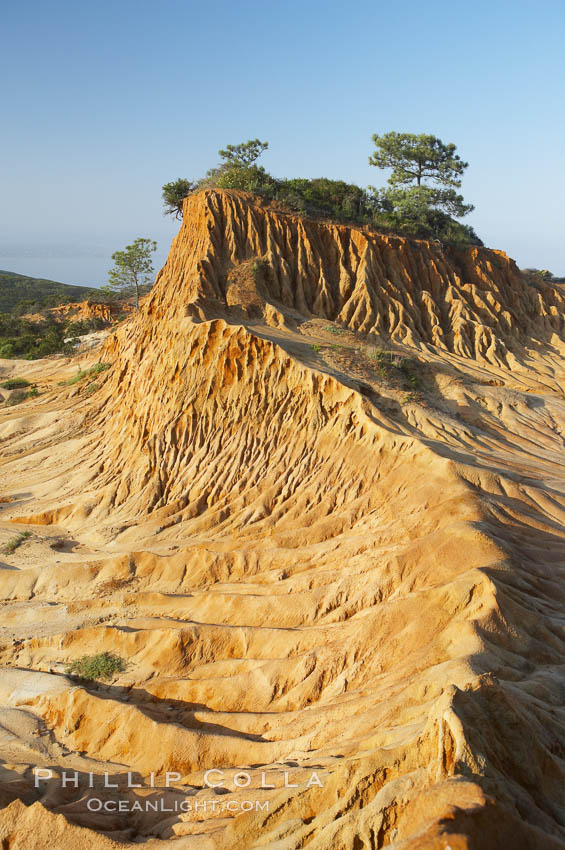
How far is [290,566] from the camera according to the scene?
1499 centimetres

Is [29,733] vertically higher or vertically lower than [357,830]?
lower

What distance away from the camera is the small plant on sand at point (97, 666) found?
13.6m

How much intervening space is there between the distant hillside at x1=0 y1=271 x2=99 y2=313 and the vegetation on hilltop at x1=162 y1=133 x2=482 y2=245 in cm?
4754

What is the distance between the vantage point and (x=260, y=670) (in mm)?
11758

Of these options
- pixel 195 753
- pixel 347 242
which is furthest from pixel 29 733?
pixel 347 242

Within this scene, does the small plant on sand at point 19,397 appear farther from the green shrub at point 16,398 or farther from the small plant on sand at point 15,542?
the small plant on sand at point 15,542

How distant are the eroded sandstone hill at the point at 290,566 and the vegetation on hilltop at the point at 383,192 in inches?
119

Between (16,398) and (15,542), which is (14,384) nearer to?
(16,398)

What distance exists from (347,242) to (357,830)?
27719mm

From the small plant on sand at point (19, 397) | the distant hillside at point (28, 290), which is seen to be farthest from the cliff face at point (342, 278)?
the distant hillside at point (28, 290)

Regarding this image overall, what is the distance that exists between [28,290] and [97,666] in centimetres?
9790

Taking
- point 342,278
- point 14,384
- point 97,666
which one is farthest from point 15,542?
point 14,384

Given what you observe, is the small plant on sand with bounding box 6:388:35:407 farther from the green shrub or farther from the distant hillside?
the distant hillside

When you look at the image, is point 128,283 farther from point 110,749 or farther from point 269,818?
point 269,818
